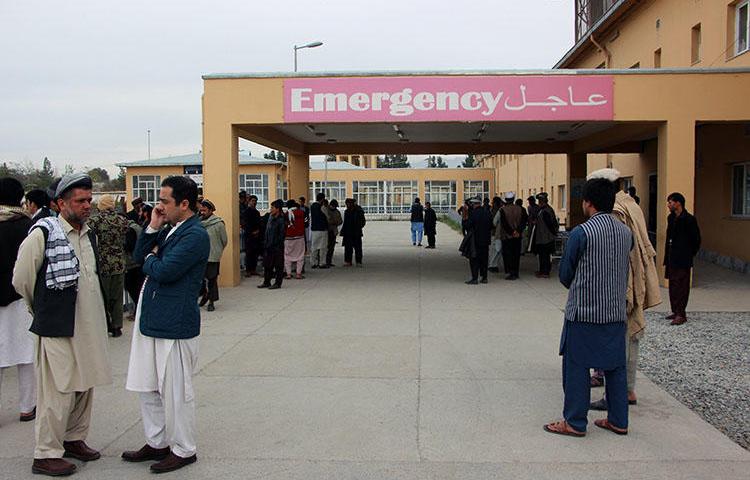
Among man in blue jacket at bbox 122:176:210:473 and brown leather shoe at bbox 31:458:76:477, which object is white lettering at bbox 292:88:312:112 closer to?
man in blue jacket at bbox 122:176:210:473

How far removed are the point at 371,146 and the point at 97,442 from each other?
51.8 ft

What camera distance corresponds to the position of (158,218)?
441 centimetres

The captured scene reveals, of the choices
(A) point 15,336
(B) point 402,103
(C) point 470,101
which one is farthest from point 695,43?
(A) point 15,336

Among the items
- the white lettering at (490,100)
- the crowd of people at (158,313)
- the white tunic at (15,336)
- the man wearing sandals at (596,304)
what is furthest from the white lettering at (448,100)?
the white tunic at (15,336)

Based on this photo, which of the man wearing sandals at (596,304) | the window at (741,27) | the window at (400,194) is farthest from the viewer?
the window at (400,194)

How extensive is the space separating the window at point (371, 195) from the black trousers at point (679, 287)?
43.8 m

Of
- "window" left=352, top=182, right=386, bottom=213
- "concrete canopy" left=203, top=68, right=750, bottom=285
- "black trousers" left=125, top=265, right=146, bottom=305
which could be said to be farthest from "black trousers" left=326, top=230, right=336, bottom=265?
"window" left=352, top=182, right=386, bottom=213

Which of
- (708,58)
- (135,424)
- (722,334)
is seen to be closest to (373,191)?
(708,58)

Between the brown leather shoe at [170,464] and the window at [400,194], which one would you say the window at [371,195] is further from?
the brown leather shoe at [170,464]

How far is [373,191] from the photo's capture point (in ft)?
175

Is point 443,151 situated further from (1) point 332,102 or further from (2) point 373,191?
(2) point 373,191

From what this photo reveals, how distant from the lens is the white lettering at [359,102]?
1298 centimetres

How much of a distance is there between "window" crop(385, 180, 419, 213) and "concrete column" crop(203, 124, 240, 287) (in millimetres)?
40428

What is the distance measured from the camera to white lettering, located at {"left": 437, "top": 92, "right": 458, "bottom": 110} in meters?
12.9
